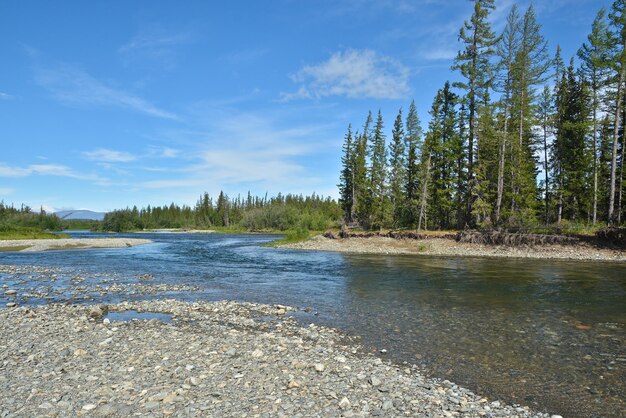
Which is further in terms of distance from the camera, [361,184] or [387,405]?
[361,184]

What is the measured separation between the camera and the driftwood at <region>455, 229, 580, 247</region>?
114 feet

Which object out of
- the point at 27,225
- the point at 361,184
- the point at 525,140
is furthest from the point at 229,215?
the point at 525,140

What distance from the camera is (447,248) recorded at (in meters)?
38.9

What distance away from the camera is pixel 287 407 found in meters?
5.74

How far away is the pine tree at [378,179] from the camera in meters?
59.7

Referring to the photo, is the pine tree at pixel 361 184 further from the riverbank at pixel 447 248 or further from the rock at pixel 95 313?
the rock at pixel 95 313

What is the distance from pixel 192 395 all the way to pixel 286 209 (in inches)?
4540

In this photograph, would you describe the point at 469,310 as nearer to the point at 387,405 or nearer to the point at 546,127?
the point at 387,405

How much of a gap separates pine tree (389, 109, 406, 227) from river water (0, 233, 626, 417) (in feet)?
109

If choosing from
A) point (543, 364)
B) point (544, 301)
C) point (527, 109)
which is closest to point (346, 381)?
point (543, 364)

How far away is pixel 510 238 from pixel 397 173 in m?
28.0

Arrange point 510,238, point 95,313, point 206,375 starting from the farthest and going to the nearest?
point 510,238, point 95,313, point 206,375

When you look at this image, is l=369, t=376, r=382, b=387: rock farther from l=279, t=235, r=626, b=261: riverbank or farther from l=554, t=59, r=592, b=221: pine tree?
l=554, t=59, r=592, b=221: pine tree

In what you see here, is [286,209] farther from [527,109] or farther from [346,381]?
[346,381]
